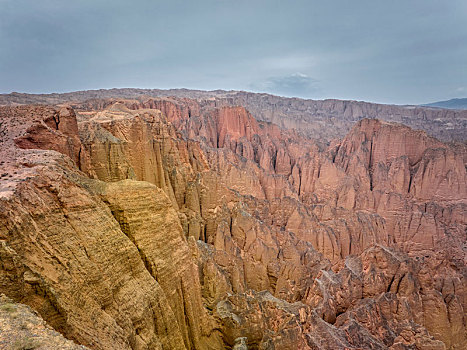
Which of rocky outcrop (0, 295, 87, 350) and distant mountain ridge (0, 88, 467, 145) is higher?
distant mountain ridge (0, 88, 467, 145)

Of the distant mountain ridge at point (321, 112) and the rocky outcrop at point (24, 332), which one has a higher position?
the distant mountain ridge at point (321, 112)

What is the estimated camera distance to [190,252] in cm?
1016

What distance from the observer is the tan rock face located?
5922 mm

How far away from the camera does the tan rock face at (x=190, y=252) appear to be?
592cm

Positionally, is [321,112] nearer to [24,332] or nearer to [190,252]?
[190,252]

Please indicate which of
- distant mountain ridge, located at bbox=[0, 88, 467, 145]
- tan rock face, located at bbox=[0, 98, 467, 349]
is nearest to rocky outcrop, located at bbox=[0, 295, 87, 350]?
tan rock face, located at bbox=[0, 98, 467, 349]

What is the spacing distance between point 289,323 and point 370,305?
488 centimetres

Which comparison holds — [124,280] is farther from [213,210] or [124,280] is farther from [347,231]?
[347,231]

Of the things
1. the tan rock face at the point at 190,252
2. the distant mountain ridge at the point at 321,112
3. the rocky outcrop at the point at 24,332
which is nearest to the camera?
the rocky outcrop at the point at 24,332

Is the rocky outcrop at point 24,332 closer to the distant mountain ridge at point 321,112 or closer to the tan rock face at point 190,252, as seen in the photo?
the tan rock face at point 190,252

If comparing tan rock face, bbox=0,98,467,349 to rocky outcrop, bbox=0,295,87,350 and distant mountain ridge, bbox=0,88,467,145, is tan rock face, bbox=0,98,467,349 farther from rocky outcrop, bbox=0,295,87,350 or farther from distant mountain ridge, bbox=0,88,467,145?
distant mountain ridge, bbox=0,88,467,145

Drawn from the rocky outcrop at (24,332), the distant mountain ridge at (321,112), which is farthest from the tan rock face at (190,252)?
the distant mountain ridge at (321,112)

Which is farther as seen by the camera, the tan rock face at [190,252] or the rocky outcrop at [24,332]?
the tan rock face at [190,252]

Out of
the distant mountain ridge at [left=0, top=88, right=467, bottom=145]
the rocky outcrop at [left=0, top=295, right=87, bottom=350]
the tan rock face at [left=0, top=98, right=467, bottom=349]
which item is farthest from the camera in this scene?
the distant mountain ridge at [left=0, top=88, right=467, bottom=145]
